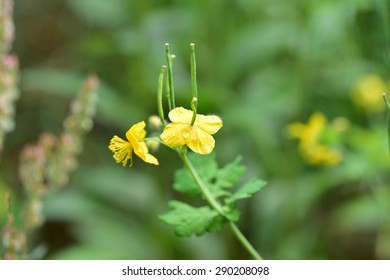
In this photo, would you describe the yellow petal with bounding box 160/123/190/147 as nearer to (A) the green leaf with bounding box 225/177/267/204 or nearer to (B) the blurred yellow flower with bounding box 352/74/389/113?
(A) the green leaf with bounding box 225/177/267/204

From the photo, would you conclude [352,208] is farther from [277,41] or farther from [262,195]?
[277,41]

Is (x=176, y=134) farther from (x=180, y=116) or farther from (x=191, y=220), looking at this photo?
(x=191, y=220)

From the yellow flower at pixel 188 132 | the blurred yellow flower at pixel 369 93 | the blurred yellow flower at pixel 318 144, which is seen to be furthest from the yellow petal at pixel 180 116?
the blurred yellow flower at pixel 369 93

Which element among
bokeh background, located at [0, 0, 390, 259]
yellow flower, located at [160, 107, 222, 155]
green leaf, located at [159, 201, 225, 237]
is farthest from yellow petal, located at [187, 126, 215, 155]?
bokeh background, located at [0, 0, 390, 259]

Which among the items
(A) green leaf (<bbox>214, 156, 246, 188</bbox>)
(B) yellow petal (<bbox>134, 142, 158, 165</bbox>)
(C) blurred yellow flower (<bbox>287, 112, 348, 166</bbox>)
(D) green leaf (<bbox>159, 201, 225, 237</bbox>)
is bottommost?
(D) green leaf (<bbox>159, 201, 225, 237</bbox>)

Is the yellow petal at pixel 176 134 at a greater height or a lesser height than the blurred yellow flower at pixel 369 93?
lesser

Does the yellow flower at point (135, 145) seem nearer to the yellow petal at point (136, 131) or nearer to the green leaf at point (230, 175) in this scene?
the yellow petal at point (136, 131)

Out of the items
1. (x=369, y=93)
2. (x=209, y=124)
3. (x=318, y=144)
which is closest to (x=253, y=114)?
(x=369, y=93)

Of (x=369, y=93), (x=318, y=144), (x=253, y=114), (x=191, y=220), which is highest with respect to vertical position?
(x=369, y=93)
